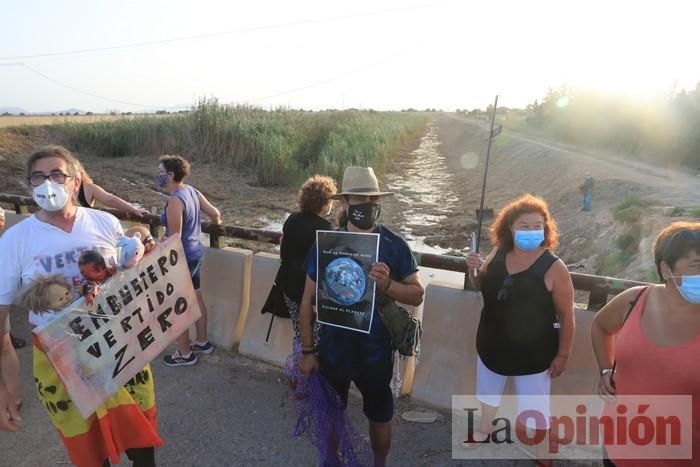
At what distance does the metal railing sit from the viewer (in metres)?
3.21

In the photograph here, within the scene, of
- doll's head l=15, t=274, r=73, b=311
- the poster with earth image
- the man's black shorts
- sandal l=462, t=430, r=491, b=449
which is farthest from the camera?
sandal l=462, t=430, r=491, b=449

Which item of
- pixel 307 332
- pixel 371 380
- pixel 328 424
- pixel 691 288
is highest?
pixel 691 288

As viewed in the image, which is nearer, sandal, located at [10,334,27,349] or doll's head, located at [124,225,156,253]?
doll's head, located at [124,225,156,253]

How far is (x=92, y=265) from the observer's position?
8.19 feet

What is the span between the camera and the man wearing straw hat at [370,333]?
2680 mm

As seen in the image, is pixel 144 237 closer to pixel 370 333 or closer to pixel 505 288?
pixel 370 333

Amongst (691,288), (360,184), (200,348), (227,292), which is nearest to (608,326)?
(691,288)

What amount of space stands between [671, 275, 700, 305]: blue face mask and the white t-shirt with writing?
2.84 m

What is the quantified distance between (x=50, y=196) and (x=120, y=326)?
79 centimetres

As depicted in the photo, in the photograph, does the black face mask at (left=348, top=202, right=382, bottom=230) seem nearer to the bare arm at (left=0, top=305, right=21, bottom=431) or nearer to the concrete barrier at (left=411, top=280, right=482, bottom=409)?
the concrete barrier at (left=411, top=280, right=482, bottom=409)

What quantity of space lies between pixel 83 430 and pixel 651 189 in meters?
17.2

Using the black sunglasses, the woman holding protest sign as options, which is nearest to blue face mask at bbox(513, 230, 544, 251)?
the black sunglasses

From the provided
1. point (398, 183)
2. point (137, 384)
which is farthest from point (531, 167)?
point (137, 384)

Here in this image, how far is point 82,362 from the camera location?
2463 millimetres
